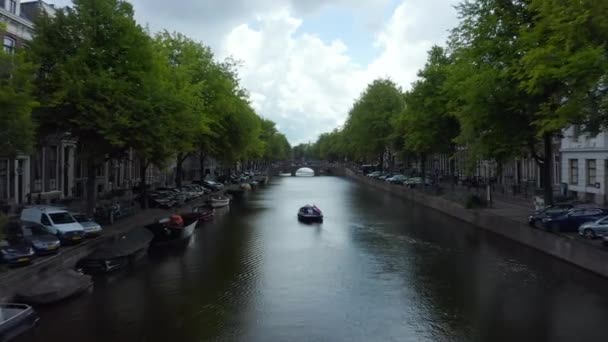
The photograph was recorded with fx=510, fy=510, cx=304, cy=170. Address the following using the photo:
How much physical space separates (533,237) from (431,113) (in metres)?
24.5

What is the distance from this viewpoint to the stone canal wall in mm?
23095

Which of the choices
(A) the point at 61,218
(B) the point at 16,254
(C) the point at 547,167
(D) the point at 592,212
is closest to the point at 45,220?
(A) the point at 61,218

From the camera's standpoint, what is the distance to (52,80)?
2909cm

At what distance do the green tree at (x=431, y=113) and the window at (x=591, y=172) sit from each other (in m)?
12.8

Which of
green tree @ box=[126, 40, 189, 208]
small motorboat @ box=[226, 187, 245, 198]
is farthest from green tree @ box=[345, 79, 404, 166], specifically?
green tree @ box=[126, 40, 189, 208]

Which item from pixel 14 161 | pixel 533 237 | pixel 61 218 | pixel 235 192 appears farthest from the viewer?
pixel 235 192

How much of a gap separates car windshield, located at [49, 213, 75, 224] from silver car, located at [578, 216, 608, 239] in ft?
86.4

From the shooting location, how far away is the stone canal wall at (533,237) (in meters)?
23.1

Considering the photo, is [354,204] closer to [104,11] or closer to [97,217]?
[97,217]

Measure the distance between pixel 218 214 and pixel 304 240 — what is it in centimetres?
1632

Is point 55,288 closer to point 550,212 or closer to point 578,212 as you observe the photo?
point 550,212

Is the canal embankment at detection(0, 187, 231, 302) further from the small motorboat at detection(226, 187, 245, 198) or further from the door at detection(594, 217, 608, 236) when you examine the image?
the small motorboat at detection(226, 187, 245, 198)

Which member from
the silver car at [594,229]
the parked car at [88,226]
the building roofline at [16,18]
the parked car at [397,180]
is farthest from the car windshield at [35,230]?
the parked car at [397,180]

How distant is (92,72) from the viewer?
2986 centimetres
